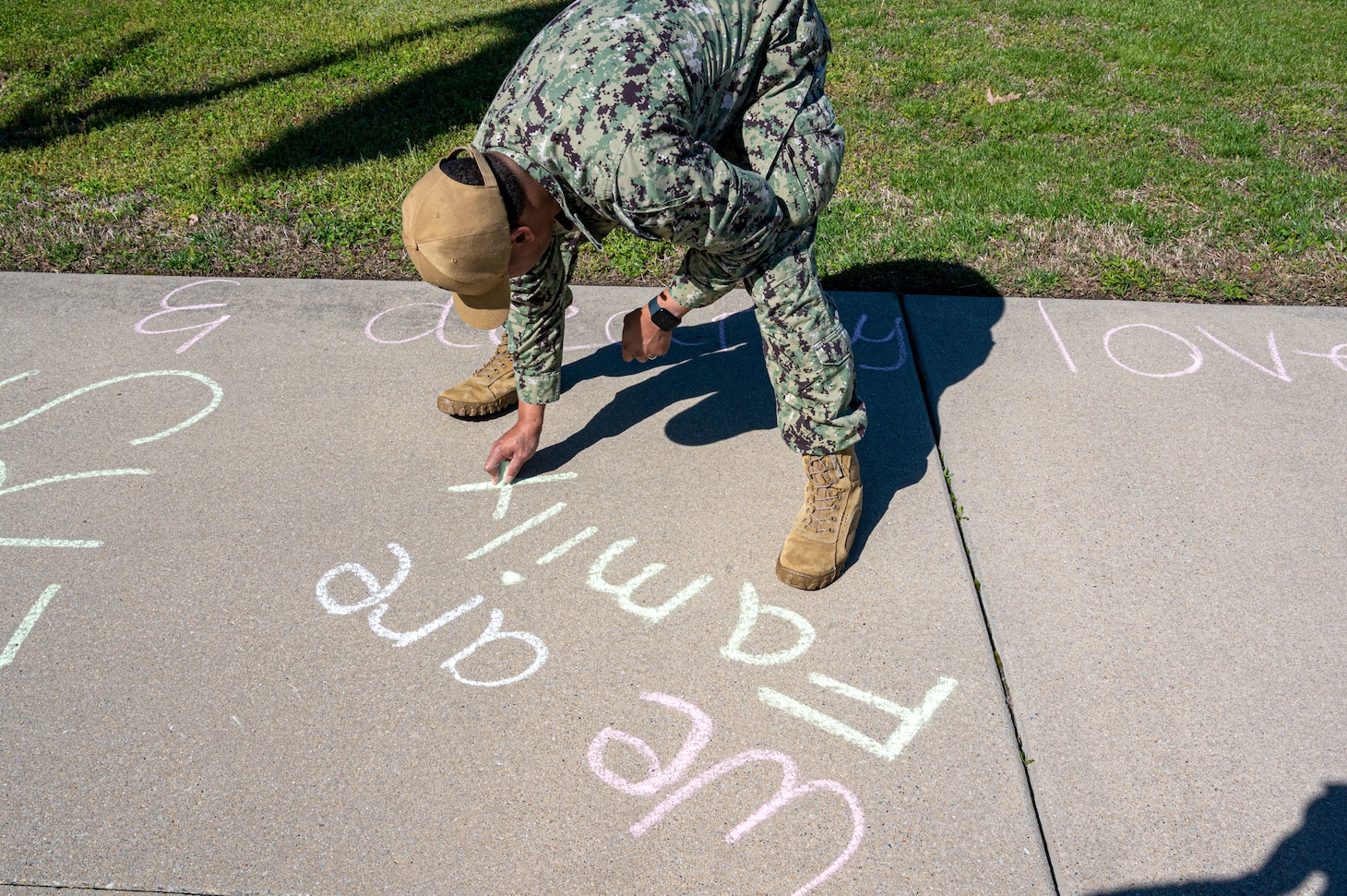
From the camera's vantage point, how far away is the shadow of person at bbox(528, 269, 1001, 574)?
2.74 m

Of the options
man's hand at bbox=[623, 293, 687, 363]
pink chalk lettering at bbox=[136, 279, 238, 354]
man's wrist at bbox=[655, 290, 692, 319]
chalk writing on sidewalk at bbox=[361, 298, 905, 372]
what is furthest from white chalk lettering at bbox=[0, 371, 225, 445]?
man's wrist at bbox=[655, 290, 692, 319]

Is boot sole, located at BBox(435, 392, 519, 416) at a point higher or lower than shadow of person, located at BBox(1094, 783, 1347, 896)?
higher

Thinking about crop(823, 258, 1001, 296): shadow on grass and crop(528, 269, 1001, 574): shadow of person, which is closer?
crop(528, 269, 1001, 574): shadow of person

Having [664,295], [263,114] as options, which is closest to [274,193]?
[263,114]

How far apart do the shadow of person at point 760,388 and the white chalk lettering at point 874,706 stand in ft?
1.52

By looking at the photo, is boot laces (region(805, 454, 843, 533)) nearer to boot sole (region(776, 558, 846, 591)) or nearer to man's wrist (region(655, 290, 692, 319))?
boot sole (region(776, 558, 846, 591))

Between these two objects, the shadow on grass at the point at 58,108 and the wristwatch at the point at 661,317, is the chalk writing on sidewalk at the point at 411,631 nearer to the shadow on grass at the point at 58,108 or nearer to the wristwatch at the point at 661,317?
the wristwatch at the point at 661,317

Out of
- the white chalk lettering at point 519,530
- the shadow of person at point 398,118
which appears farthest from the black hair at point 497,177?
the shadow of person at point 398,118

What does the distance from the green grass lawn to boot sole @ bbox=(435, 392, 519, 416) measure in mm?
1056

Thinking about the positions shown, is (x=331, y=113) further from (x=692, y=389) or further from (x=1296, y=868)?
(x=1296, y=868)

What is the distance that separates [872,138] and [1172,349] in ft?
7.12

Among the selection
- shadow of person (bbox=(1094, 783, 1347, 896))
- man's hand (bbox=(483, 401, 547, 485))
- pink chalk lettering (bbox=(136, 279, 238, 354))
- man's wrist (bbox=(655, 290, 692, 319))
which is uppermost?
man's wrist (bbox=(655, 290, 692, 319))

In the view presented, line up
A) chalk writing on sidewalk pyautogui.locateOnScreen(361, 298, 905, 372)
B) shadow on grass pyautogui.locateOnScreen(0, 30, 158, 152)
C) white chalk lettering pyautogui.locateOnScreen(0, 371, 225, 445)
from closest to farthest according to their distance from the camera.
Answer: white chalk lettering pyautogui.locateOnScreen(0, 371, 225, 445) → chalk writing on sidewalk pyautogui.locateOnScreen(361, 298, 905, 372) → shadow on grass pyautogui.locateOnScreen(0, 30, 158, 152)

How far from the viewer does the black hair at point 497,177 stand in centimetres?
183
